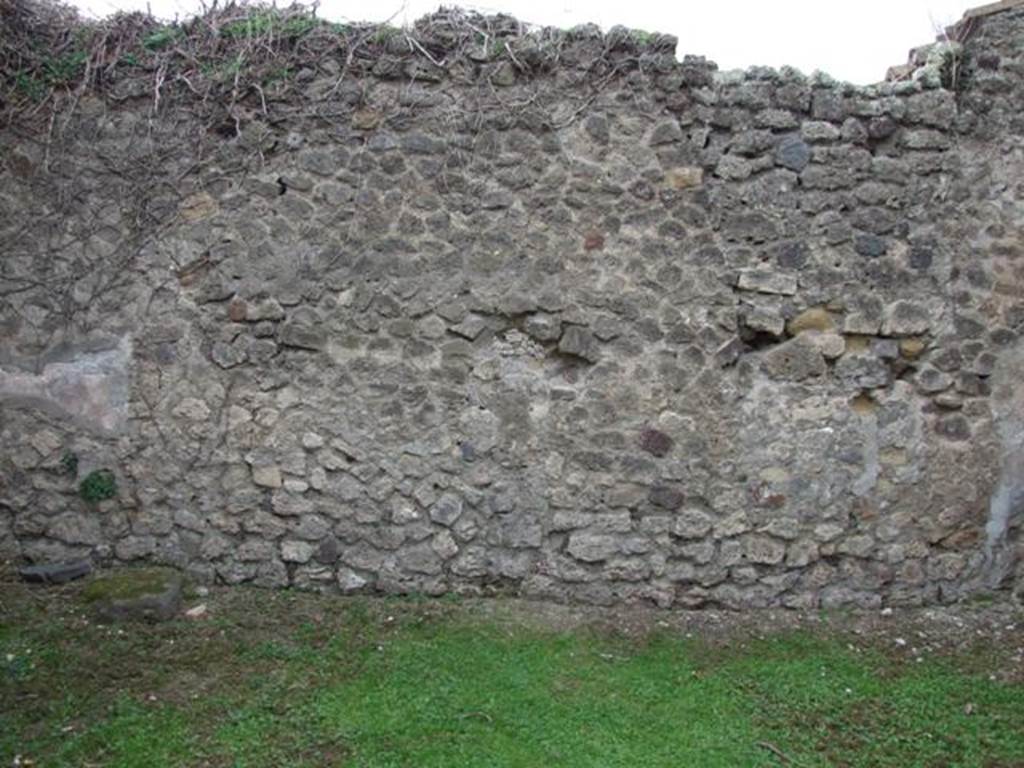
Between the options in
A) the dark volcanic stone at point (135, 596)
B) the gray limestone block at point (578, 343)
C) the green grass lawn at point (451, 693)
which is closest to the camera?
the green grass lawn at point (451, 693)

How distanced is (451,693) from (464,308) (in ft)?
6.67

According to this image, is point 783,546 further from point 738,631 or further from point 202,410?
point 202,410

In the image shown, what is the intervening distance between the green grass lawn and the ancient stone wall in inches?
18.2

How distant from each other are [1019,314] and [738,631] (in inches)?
94.2

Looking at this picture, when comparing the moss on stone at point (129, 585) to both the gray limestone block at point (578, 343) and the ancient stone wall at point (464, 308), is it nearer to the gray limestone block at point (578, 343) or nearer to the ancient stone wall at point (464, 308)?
the ancient stone wall at point (464, 308)

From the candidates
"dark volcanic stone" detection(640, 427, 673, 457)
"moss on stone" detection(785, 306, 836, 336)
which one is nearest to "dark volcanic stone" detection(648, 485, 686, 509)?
"dark volcanic stone" detection(640, 427, 673, 457)

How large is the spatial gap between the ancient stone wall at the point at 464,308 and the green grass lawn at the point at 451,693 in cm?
46

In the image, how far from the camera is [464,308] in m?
5.46

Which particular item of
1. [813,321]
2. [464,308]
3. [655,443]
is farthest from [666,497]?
[464,308]

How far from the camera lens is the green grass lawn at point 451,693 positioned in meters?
4.16

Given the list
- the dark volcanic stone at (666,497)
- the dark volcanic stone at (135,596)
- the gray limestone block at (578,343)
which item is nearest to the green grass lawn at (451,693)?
the dark volcanic stone at (135,596)

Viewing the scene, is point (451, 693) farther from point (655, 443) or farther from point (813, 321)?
point (813, 321)

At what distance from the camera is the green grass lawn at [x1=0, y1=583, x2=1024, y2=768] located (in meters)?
4.16

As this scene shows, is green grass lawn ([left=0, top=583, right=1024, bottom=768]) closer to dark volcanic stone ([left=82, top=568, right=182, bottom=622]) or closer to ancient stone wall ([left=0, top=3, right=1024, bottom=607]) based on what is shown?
dark volcanic stone ([left=82, top=568, right=182, bottom=622])
